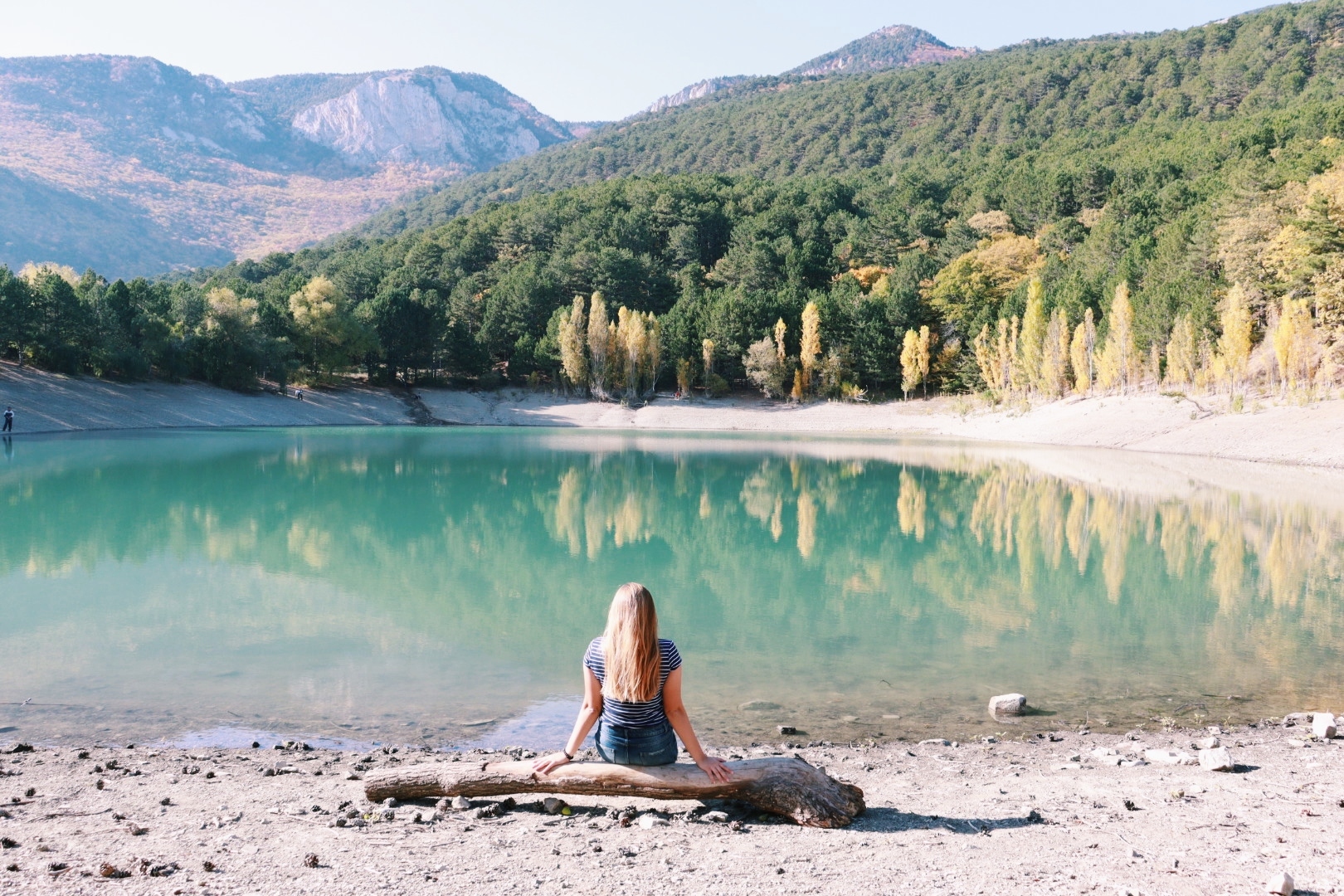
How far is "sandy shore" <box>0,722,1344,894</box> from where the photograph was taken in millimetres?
4109

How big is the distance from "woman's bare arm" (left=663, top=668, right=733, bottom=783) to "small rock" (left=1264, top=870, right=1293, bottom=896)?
2.51m

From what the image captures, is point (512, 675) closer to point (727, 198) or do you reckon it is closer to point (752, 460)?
point (752, 460)

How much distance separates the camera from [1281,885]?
155 inches

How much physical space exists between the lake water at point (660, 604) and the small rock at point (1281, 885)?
12.3ft


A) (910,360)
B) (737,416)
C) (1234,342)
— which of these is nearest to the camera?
(1234,342)

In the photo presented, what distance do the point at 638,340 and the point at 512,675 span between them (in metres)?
66.6

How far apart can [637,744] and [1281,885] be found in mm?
3005

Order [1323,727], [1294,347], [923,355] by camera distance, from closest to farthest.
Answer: [1323,727], [1294,347], [923,355]

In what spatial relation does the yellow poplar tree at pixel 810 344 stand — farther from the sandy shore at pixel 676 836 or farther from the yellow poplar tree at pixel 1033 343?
the sandy shore at pixel 676 836

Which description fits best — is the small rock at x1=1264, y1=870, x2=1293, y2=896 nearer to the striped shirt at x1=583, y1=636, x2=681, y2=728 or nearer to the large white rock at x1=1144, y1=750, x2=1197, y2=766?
the large white rock at x1=1144, y1=750, x2=1197, y2=766

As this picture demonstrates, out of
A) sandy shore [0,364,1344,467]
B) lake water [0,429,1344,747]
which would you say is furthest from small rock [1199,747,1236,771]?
sandy shore [0,364,1344,467]

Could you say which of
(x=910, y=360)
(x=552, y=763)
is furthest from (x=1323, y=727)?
(x=910, y=360)

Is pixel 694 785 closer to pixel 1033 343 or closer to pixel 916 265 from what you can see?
pixel 1033 343

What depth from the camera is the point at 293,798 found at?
5.44 metres
